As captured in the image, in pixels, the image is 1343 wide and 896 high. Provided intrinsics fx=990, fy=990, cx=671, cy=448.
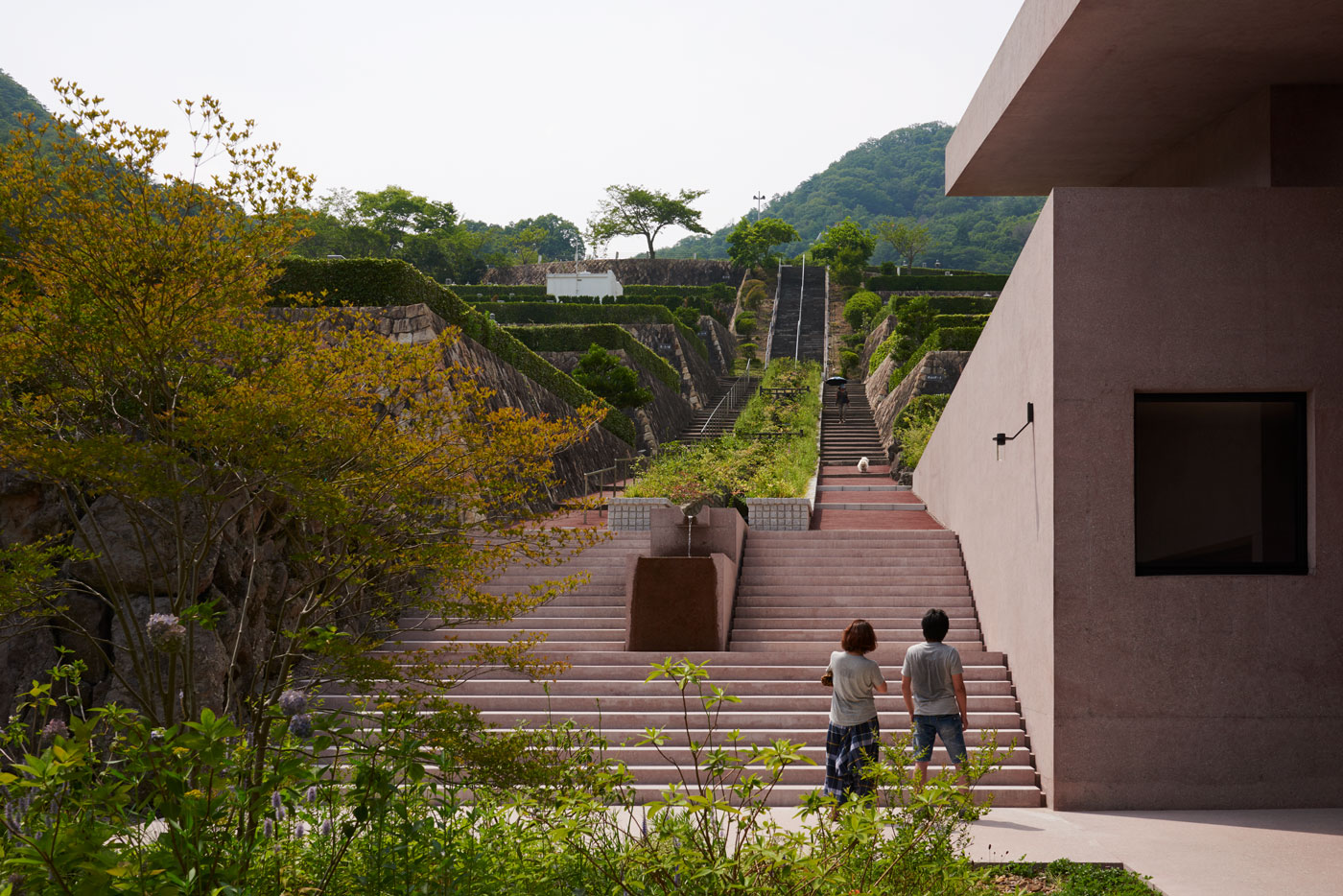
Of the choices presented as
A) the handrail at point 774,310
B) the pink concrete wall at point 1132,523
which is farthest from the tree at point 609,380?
the handrail at point 774,310

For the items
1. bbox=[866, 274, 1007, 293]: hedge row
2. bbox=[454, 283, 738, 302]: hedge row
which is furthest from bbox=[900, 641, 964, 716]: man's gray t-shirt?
bbox=[866, 274, 1007, 293]: hedge row

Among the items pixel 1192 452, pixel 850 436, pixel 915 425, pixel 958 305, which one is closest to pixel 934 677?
pixel 1192 452

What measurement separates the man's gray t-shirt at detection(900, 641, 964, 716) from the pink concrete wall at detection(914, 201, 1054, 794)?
116 centimetres

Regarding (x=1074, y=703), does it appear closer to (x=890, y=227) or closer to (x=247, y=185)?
(x=247, y=185)

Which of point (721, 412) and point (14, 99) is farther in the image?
point (14, 99)

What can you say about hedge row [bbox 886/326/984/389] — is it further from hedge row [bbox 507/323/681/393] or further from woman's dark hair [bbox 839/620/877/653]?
woman's dark hair [bbox 839/620/877/653]

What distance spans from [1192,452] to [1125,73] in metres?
2.93

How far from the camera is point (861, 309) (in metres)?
50.7

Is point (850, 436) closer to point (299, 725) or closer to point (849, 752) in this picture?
point (849, 752)

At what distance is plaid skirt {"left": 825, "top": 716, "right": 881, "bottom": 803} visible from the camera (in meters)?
6.32

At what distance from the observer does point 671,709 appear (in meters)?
9.11

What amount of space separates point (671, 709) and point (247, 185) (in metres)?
5.66

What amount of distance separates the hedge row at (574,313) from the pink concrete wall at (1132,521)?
113 feet

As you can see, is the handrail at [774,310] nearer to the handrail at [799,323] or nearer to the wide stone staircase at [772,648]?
the handrail at [799,323]
